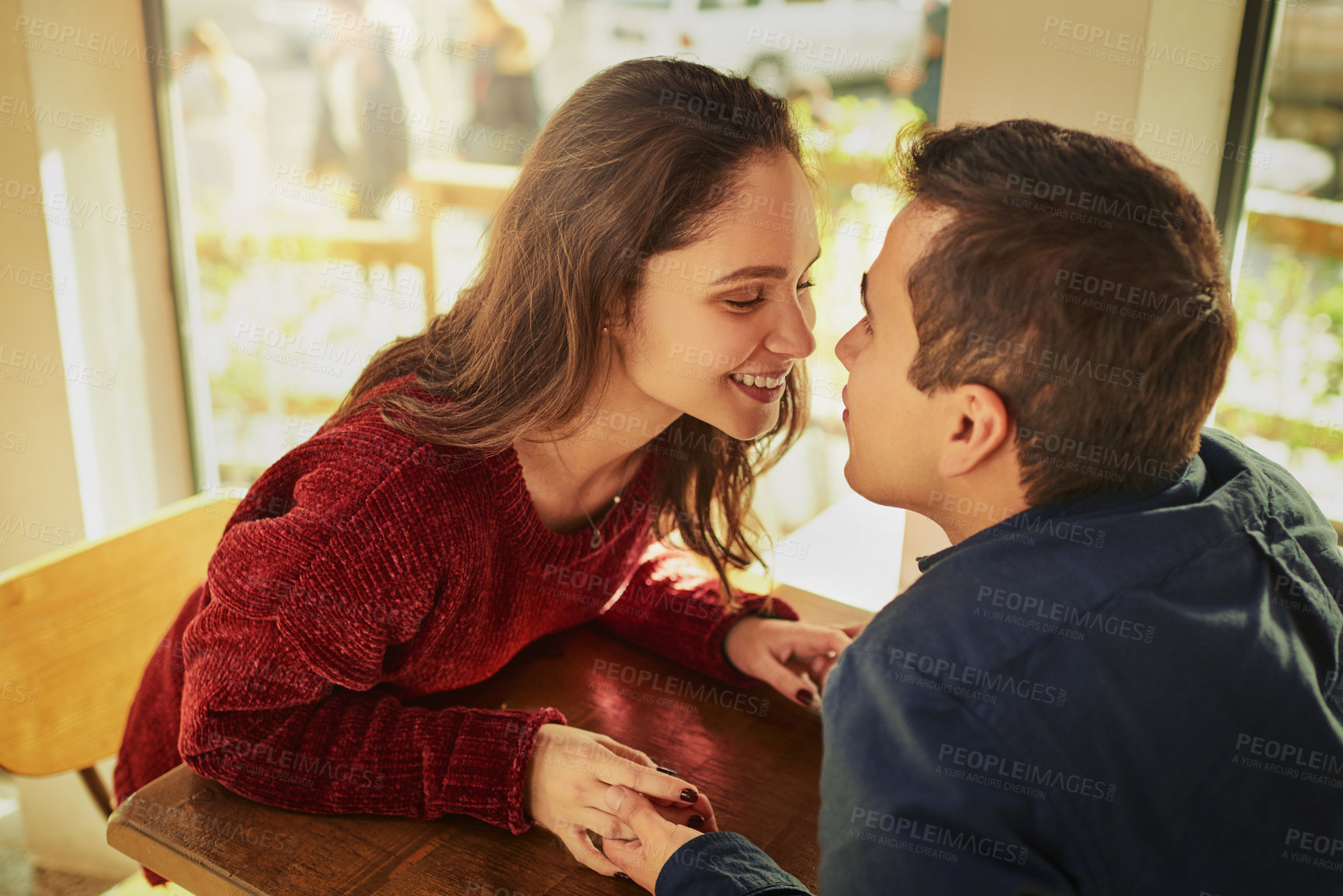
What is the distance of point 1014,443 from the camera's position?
2.96 feet

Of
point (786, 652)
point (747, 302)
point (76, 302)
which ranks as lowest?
point (786, 652)

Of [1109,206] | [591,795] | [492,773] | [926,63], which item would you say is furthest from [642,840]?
[926,63]

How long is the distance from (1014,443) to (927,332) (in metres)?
0.13

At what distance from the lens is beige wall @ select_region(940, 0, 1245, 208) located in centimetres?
134

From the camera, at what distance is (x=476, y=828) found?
110cm

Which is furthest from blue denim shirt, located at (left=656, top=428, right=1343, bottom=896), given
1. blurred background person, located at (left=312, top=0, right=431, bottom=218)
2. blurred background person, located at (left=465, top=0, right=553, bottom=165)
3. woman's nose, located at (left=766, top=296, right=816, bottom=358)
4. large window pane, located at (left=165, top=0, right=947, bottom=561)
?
blurred background person, located at (left=312, top=0, right=431, bottom=218)

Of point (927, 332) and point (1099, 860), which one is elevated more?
point (927, 332)

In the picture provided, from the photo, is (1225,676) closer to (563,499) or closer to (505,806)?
(505,806)

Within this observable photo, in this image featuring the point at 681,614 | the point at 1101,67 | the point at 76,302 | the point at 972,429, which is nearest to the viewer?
the point at 972,429

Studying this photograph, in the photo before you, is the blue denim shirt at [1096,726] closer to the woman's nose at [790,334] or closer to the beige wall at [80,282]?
the woman's nose at [790,334]

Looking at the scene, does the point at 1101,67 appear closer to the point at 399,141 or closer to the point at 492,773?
the point at 492,773

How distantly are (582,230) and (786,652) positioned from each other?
62 centimetres

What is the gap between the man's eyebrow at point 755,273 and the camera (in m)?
1.17

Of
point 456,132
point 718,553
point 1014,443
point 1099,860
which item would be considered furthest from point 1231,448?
point 456,132
